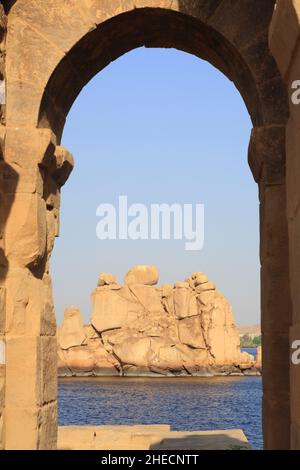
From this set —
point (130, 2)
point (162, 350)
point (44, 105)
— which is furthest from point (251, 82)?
point (162, 350)

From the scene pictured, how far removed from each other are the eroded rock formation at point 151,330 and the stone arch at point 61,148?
64590 mm

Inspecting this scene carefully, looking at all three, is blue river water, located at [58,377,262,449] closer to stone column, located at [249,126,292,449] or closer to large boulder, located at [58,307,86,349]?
large boulder, located at [58,307,86,349]

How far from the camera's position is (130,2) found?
6812 millimetres

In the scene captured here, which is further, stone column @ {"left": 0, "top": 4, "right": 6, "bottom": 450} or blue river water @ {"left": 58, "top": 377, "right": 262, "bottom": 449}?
blue river water @ {"left": 58, "top": 377, "right": 262, "bottom": 449}

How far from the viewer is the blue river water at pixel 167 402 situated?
47094 mm

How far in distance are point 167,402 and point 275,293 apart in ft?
172

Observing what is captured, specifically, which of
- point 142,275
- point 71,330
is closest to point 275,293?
point 142,275

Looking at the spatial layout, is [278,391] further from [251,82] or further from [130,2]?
[130,2]

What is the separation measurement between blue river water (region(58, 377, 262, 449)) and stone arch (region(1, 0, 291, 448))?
2921 centimetres

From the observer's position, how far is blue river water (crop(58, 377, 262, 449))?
47.1m

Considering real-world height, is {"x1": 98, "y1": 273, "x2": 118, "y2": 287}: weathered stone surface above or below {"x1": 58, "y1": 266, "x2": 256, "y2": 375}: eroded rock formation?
above

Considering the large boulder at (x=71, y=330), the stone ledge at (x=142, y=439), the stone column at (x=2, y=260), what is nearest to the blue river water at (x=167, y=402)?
the large boulder at (x=71, y=330)

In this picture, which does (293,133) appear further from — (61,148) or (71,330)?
(71,330)

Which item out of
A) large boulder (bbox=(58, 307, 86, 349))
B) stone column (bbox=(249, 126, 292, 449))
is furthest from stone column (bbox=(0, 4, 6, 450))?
large boulder (bbox=(58, 307, 86, 349))
